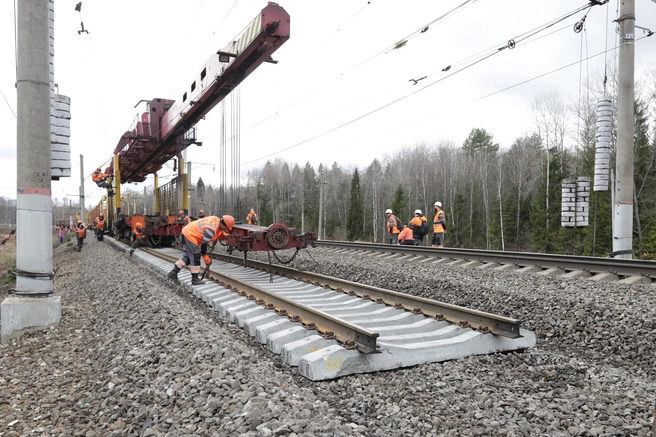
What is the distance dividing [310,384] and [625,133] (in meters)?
9.89

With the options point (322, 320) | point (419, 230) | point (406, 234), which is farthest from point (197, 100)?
point (322, 320)

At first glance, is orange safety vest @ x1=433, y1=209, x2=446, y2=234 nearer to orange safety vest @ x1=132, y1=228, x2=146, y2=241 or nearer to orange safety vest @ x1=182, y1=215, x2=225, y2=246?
orange safety vest @ x1=182, y1=215, x2=225, y2=246

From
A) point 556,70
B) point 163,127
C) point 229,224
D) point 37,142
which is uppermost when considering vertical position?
point 556,70

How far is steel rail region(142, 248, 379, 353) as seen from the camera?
3.86 m

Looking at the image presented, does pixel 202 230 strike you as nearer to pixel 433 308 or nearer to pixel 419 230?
pixel 433 308

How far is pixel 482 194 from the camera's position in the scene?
45938 millimetres

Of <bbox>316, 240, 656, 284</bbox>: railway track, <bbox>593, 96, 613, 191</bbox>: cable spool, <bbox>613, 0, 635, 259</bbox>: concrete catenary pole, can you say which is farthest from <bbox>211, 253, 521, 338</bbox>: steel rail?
<bbox>593, 96, 613, 191</bbox>: cable spool

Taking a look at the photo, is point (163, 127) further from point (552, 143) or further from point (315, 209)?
point (315, 209)

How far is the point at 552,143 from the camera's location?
117 ft

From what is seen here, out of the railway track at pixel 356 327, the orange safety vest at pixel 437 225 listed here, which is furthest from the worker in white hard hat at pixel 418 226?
the railway track at pixel 356 327

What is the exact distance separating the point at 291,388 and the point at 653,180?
1191 inches

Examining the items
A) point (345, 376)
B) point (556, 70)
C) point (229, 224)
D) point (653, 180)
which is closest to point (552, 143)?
point (653, 180)

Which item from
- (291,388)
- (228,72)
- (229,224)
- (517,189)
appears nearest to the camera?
(291,388)

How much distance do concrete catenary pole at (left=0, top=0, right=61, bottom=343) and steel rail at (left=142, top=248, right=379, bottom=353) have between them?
2.70m
